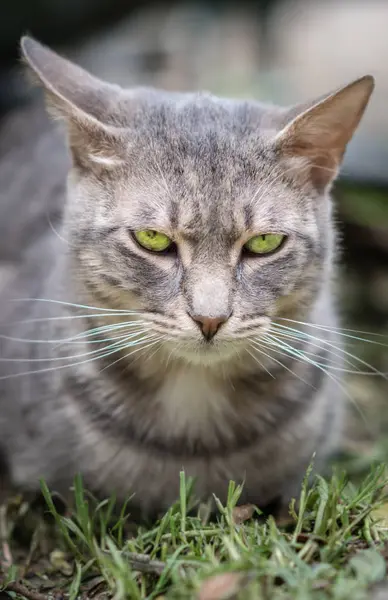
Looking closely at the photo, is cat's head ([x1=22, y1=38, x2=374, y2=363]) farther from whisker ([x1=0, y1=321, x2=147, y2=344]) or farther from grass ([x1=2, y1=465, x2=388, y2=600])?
grass ([x1=2, y1=465, x2=388, y2=600])

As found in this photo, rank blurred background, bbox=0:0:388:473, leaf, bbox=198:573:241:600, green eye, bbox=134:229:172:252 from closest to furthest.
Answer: leaf, bbox=198:573:241:600 → green eye, bbox=134:229:172:252 → blurred background, bbox=0:0:388:473

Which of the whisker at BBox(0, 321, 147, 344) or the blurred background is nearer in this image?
the whisker at BBox(0, 321, 147, 344)

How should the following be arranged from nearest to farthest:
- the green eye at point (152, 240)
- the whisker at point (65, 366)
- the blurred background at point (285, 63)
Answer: the green eye at point (152, 240)
the whisker at point (65, 366)
the blurred background at point (285, 63)

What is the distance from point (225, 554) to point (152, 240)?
754mm

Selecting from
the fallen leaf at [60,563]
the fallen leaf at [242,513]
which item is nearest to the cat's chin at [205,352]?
the fallen leaf at [242,513]

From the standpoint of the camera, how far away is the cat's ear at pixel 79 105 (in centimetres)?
197

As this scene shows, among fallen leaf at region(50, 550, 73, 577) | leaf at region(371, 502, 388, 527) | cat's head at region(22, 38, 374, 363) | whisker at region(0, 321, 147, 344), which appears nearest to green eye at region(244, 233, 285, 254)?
cat's head at region(22, 38, 374, 363)

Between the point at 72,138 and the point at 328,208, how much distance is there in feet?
2.39

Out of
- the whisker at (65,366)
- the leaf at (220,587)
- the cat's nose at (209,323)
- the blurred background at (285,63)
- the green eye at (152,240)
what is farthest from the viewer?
the blurred background at (285,63)

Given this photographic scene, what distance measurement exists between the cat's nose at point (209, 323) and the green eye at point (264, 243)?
0.22 metres

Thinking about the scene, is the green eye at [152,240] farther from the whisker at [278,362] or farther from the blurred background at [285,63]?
the blurred background at [285,63]

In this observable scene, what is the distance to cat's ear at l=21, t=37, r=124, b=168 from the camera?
6.46 feet

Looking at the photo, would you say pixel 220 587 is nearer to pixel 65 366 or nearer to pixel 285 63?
pixel 65 366

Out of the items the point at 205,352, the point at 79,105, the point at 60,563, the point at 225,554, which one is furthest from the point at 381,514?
the point at 79,105
